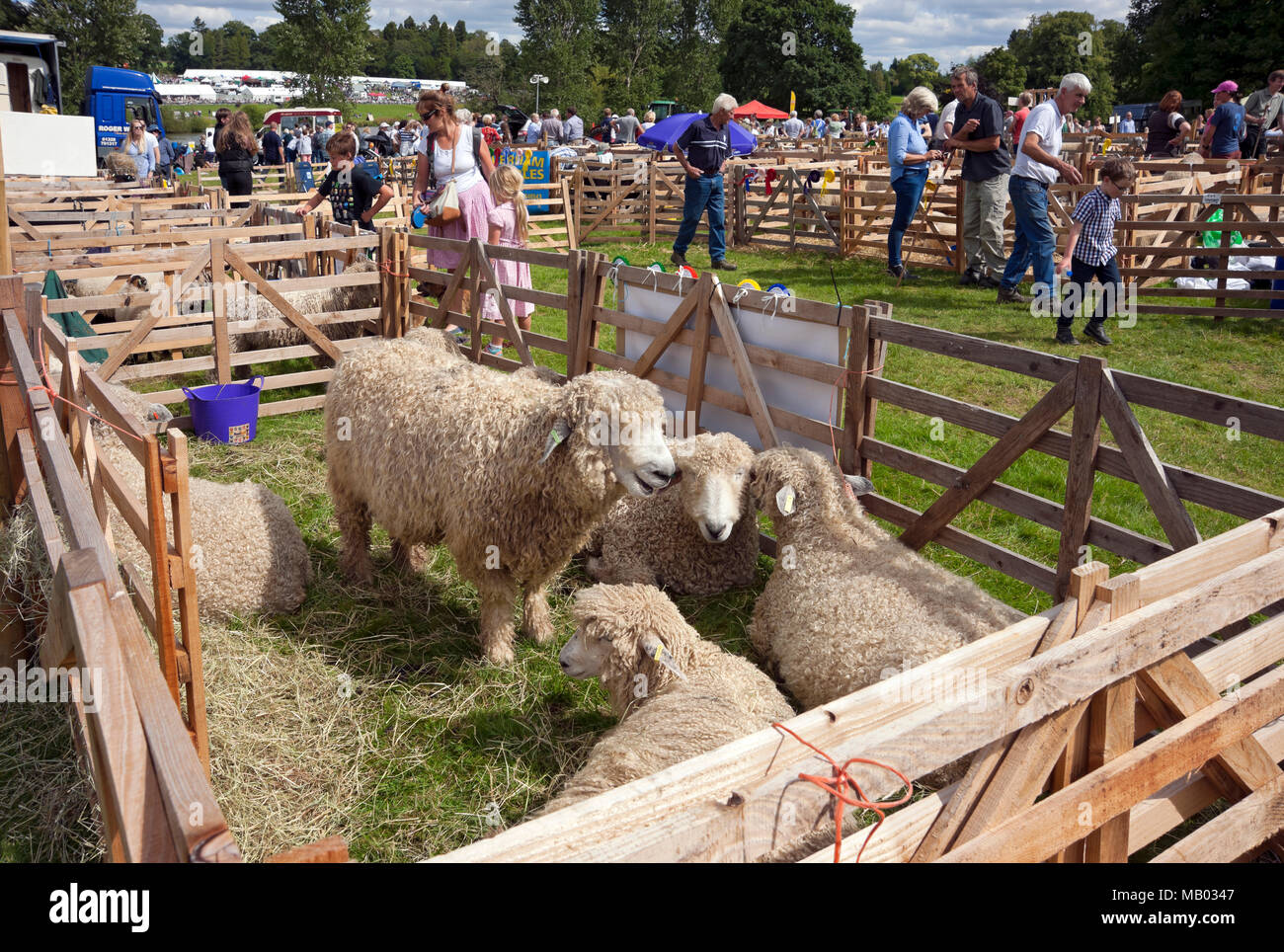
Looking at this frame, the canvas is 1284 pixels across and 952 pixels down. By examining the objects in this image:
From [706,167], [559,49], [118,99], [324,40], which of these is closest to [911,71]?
[559,49]

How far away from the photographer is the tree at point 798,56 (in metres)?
64.6

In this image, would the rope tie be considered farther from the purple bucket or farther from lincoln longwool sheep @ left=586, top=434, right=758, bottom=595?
the purple bucket

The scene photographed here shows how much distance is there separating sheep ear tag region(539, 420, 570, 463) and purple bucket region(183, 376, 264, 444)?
3767 millimetres

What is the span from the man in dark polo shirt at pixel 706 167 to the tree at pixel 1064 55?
156 ft

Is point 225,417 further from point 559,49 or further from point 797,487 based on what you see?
point 559,49

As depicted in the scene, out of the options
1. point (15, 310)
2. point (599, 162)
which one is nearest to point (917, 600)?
point (15, 310)

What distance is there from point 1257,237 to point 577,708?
11.7 meters

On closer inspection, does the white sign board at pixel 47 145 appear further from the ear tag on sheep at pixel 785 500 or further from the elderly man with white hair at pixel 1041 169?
the ear tag on sheep at pixel 785 500

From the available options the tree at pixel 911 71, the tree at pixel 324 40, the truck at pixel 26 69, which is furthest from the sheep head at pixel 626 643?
the tree at pixel 911 71

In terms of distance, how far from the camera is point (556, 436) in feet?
13.4

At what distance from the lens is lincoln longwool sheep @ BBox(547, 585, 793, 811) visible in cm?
306

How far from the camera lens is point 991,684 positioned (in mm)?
1896

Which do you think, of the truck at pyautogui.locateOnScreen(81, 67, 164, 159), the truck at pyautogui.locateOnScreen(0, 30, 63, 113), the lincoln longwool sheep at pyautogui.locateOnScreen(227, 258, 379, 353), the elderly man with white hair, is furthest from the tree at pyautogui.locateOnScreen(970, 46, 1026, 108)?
the lincoln longwool sheep at pyautogui.locateOnScreen(227, 258, 379, 353)

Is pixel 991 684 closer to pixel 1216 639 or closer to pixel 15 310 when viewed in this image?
pixel 1216 639
